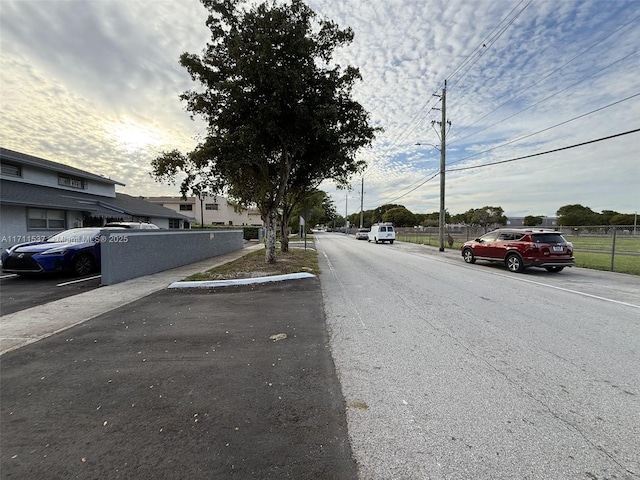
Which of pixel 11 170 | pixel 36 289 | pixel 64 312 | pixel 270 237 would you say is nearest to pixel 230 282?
pixel 64 312

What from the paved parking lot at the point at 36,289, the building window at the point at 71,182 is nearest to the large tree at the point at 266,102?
the paved parking lot at the point at 36,289

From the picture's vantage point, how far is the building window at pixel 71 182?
22250 millimetres

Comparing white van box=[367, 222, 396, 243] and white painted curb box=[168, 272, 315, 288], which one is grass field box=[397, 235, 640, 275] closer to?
white van box=[367, 222, 396, 243]

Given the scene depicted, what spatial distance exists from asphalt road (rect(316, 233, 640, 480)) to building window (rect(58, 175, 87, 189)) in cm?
2455

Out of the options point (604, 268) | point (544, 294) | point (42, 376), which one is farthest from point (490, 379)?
point (604, 268)

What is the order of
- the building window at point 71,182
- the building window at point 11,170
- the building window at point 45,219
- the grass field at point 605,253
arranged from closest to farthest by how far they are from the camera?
the grass field at point 605,253 < the building window at point 45,219 < the building window at point 11,170 < the building window at point 71,182

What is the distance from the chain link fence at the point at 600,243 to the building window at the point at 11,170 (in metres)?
27.9

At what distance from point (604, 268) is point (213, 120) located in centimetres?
1649

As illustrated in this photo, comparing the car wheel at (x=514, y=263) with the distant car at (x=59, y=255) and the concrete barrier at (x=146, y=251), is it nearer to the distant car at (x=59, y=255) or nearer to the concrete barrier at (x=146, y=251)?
the concrete barrier at (x=146, y=251)

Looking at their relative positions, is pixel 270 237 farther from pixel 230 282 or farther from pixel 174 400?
pixel 174 400

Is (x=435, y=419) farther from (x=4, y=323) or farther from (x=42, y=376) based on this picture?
(x=4, y=323)

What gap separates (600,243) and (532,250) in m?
19.1

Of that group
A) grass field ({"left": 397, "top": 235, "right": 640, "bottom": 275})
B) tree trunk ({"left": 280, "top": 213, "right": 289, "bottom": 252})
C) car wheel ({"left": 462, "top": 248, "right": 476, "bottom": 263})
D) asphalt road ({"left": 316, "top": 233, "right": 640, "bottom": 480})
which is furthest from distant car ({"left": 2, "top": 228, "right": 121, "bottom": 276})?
grass field ({"left": 397, "top": 235, "right": 640, "bottom": 275})

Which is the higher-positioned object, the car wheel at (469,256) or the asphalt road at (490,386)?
the car wheel at (469,256)
